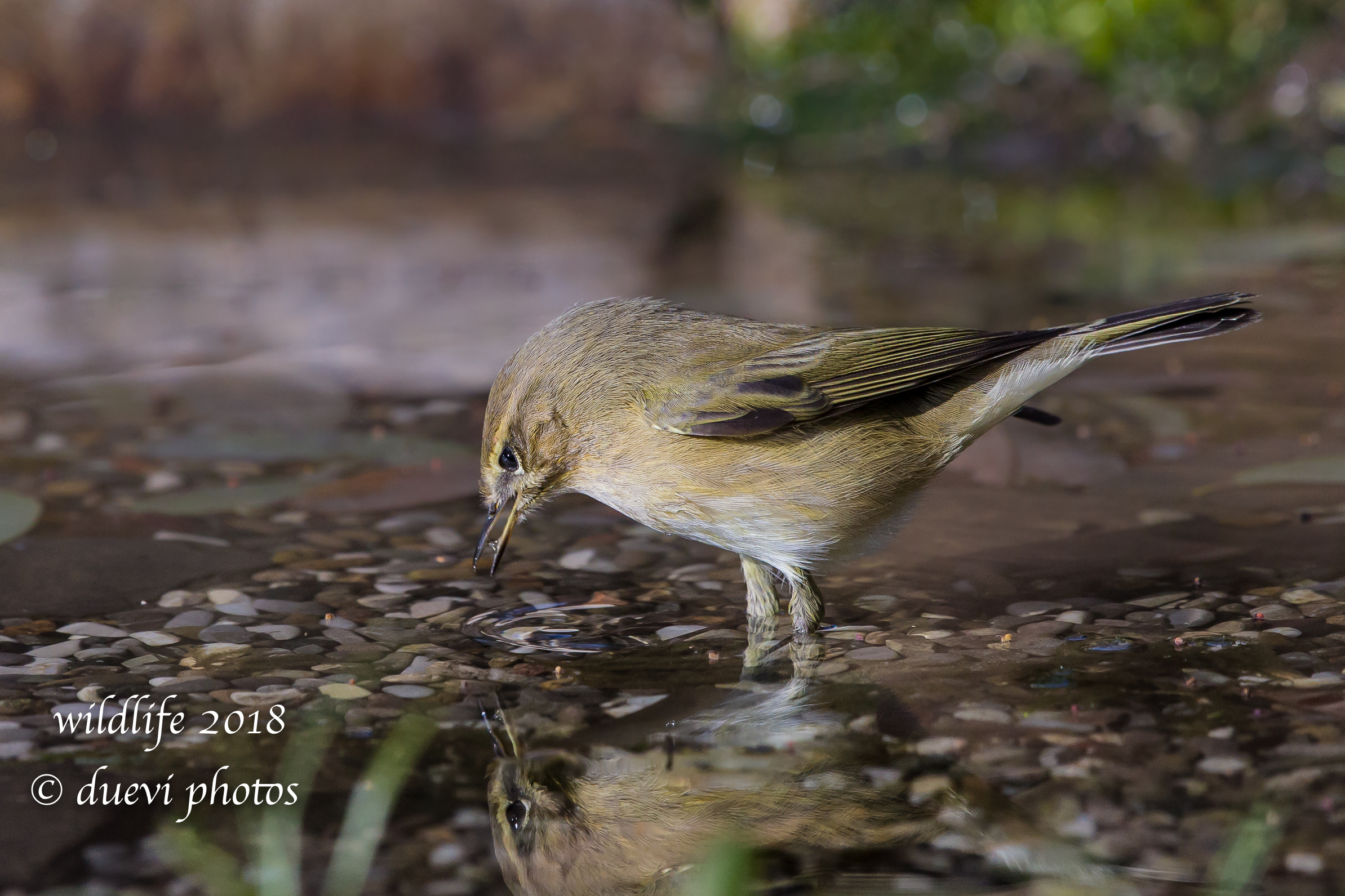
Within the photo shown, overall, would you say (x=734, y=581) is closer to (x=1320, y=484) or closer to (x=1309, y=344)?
(x=1320, y=484)

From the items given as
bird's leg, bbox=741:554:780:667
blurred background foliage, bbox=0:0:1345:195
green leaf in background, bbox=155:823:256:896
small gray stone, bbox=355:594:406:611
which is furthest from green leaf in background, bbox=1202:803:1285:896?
blurred background foliage, bbox=0:0:1345:195

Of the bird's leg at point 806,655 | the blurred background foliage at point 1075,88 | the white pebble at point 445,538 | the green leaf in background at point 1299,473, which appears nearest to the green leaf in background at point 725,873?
the bird's leg at point 806,655

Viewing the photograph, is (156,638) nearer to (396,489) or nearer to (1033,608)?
(396,489)

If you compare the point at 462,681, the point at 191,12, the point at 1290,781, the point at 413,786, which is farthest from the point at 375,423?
the point at 191,12

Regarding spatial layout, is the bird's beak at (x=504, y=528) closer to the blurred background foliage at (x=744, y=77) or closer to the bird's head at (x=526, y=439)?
the bird's head at (x=526, y=439)

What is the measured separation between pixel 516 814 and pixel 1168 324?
1.87 meters

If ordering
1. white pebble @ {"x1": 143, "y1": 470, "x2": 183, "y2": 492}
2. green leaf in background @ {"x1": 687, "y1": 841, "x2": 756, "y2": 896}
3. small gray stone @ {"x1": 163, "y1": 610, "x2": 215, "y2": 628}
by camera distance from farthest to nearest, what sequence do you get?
white pebble @ {"x1": 143, "y1": 470, "x2": 183, "y2": 492} < small gray stone @ {"x1": 163, "y1": 610, "x2": 215, "y2": 628} < green leaf in background @ {"x1": 687, "y1": 841, "x2": 756, "y2": 896}

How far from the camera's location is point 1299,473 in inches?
169

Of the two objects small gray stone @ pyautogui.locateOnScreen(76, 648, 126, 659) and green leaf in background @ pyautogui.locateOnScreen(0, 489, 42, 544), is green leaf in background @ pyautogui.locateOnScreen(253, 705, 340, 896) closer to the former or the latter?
small gray stone @ pyautogui.locateOnScreen(76, 648, 126, 659)

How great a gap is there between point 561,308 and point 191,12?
32.4 feet

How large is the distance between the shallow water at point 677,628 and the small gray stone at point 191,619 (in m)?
0.01

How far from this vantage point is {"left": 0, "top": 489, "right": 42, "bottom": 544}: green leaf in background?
13.1 feet

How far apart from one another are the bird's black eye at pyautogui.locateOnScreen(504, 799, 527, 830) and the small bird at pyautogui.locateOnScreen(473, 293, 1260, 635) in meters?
0.93

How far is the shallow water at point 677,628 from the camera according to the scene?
2.31m
